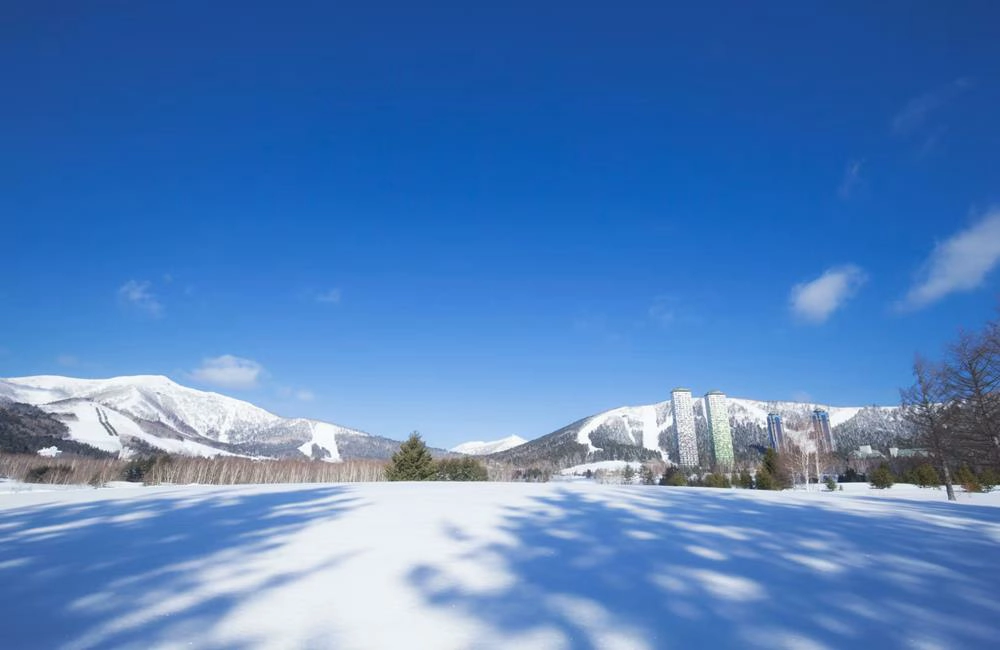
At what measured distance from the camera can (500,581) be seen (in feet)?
15.1

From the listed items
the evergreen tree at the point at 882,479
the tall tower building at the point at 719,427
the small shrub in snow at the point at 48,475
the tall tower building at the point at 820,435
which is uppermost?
the tall tower building at the point at 719,427

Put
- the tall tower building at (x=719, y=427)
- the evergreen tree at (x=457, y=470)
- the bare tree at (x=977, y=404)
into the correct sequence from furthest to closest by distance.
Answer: the tall tower building at (x=719, y=427) → the evergreen tree at (x=457, y=470) → the bare tree at (x=977, y=404)

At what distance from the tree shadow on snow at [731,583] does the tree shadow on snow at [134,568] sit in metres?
1.77

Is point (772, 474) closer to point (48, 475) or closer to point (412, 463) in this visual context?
point (412, 463)

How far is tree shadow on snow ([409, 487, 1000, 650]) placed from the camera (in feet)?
11.4

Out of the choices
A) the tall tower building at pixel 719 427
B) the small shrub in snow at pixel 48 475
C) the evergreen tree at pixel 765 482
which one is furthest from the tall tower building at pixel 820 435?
the small shrub in snow at pixel 48 475

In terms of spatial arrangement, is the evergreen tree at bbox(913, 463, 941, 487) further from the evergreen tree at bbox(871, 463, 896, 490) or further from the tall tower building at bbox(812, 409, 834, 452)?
the tall tower building at bbox(812, 409, 834, 452)

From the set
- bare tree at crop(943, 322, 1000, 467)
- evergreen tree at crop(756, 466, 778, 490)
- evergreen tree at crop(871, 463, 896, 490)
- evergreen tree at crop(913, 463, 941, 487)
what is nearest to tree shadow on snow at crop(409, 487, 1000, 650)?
bare tree at crop(943, 322, 1000, 467)

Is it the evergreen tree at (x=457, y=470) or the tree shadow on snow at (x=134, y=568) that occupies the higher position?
the evergreen tree at (x=457, y=470)

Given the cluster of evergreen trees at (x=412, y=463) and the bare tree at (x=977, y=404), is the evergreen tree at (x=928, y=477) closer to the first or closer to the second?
the bare tree at (x=977, y=404)

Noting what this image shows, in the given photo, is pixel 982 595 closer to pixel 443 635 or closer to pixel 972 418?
pixel 443 635

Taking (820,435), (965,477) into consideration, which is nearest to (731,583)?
(965,477)

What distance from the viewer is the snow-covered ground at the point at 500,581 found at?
346 centimetres

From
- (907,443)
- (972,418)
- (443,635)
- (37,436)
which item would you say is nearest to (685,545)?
(443,635)
